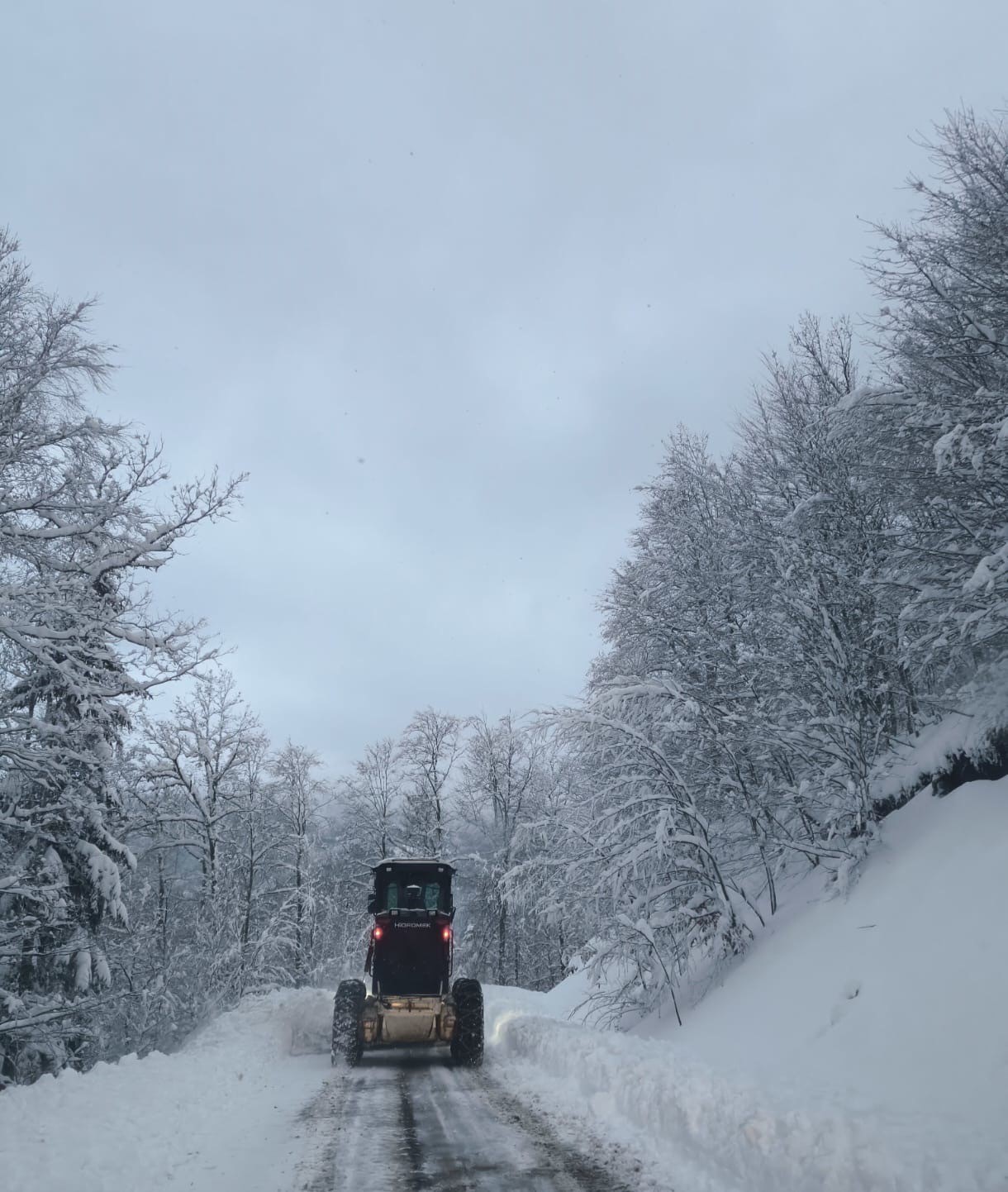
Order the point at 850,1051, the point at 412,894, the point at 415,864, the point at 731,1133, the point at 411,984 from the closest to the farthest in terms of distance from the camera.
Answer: the point at 731,1133 → the point at 850,1051 → the point at 411,984 → the point at 412,894 → the point at 415,864

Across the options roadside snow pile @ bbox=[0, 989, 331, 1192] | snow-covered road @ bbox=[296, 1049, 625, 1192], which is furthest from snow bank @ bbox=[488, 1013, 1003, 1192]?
roadside snow pile @ bbox=[0, 989, 331, 1192]

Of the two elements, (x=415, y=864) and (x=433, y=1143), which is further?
(x=415, y=864)

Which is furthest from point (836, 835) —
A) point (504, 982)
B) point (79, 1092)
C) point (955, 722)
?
point (504, 982)

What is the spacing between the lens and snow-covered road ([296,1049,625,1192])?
19.7 ft

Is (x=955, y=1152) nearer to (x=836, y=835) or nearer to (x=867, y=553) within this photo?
(x=836, y=835)

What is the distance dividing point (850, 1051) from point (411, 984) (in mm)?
9050

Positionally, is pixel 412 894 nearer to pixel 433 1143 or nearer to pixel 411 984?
pixel 411 984

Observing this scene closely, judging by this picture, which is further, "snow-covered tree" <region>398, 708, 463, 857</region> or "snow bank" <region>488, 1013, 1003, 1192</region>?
"snow-covered tree" <region>398, 708, 463, 857</region>

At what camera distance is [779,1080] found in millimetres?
6773

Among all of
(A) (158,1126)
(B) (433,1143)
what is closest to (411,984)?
(B) (433,1143)

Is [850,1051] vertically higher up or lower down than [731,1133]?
Result: lower down

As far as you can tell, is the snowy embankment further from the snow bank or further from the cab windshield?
the cab windshield

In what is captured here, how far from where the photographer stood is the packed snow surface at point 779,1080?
17.1ft

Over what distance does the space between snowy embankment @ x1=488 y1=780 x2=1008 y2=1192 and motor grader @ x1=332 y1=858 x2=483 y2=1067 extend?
1.01m
